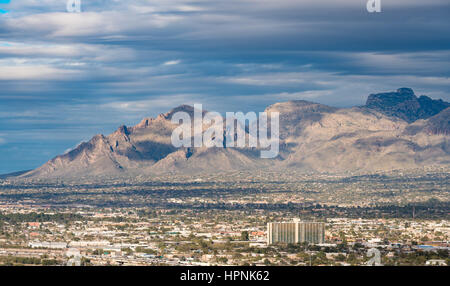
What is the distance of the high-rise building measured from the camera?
143 m

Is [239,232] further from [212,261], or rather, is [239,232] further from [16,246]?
[212,261]

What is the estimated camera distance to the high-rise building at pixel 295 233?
142875mm

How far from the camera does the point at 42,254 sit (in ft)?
421

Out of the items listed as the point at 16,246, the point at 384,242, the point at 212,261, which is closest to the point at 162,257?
the point at 212,261

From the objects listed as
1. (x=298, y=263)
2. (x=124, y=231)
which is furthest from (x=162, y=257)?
(x=124, y=231)

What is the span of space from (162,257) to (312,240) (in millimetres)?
27451

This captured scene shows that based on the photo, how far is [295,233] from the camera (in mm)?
143500

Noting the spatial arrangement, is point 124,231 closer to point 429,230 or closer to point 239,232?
point 239,232
